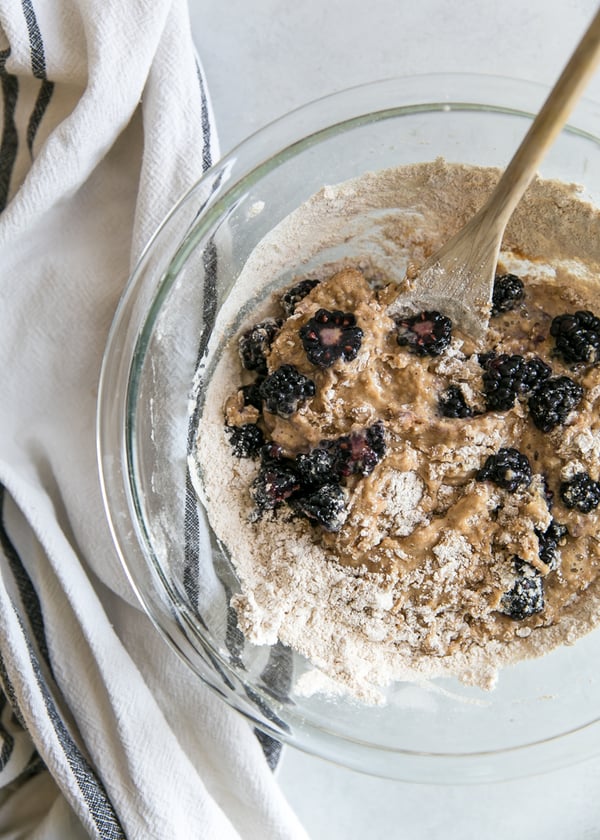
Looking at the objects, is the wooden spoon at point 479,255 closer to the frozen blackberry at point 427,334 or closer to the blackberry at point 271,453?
the frozen blackberry at point 427,334

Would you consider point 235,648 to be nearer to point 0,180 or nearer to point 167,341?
point 167,341

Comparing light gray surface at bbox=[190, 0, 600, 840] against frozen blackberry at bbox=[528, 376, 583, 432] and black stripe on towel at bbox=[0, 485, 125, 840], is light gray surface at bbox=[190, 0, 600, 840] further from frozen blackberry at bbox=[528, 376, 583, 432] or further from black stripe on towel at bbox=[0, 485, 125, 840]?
frozen blackberry at bbox=[528, 376, 583, 432]

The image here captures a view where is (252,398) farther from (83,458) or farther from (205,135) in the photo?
(205,135)

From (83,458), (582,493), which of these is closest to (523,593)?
(582,493)

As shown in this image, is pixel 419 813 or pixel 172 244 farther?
pixel 419 813

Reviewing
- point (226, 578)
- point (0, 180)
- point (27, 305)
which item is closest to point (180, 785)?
point (226, 578)

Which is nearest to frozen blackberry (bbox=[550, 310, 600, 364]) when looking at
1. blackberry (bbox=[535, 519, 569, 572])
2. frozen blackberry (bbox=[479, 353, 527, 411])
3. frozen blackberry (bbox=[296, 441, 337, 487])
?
frozen blackberry (bbox=[479, 353, 527, 411])

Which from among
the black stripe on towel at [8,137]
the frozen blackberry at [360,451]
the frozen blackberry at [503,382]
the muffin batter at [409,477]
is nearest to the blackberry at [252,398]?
the muffin batter at [409,477]
